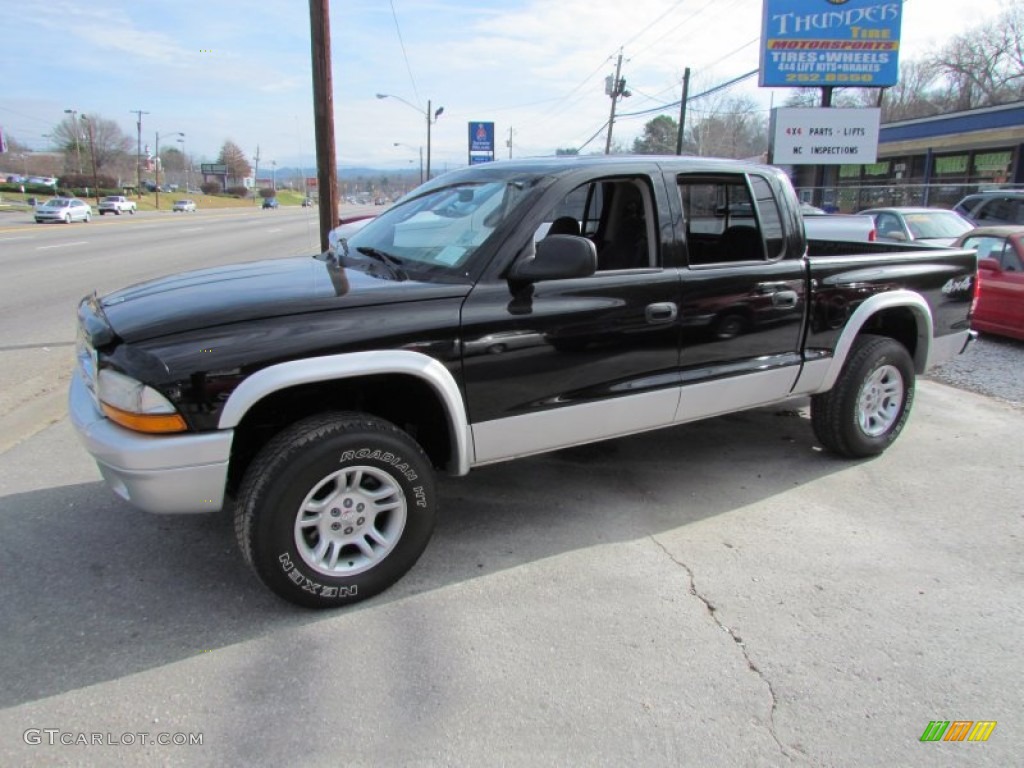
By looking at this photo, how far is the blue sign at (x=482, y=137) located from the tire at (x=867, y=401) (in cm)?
2263

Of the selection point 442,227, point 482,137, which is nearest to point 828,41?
point 482,137

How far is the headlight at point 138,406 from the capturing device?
2.61 m

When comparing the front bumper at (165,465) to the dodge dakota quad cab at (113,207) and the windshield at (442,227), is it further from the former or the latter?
the dodge dakota quad cab at (113,207)

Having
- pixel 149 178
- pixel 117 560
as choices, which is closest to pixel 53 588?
pixel 117 560

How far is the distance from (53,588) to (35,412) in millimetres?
2985

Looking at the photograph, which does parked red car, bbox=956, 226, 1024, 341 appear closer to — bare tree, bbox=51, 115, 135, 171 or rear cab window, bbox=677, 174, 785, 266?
rear cab window, bbox=677, 174, 785, 266

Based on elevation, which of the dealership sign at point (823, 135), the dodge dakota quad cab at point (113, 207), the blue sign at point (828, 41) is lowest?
the dodge dakota quad cab at point (113, 207)

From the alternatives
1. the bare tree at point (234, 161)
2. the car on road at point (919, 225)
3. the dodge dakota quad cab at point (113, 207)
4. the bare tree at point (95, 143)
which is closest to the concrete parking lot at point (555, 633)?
the car on road at point (919, 225)

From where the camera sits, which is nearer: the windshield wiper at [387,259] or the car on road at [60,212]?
the windshield wiper at [387,259]

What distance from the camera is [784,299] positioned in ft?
13.4

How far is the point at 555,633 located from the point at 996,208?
16394 mm

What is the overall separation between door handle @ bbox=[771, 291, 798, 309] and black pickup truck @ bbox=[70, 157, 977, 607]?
13 millimetres

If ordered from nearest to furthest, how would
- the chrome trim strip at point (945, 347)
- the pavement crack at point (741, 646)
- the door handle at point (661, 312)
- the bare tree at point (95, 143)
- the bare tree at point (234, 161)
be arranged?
the pavement crack at point (741, 646), the door handle at point (661, 312), the chrome trim strip at point (945, 347), the bare tree at point (95, 143), the bare tree at point (234, 161)

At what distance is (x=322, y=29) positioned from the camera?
8.93 metres
